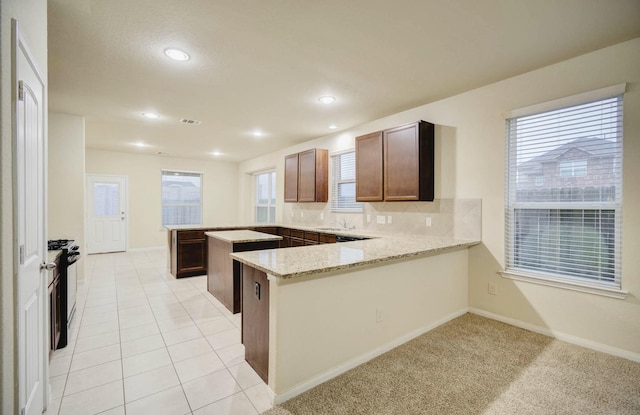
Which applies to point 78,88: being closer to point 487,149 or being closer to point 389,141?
point 389,141

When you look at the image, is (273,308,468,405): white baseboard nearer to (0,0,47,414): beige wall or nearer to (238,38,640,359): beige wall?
(238,38,640,359): beige wall

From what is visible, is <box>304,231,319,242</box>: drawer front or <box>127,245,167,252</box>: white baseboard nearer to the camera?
<box>304,231,319,242</box>: drawer front

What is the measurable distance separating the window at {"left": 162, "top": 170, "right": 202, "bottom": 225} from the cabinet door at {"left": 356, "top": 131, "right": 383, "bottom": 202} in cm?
600

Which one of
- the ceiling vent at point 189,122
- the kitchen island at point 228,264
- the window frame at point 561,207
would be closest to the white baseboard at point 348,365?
the window frame at point 561,207

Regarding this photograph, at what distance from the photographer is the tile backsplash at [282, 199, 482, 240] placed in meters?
3.32

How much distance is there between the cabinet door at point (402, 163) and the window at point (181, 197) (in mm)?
6538

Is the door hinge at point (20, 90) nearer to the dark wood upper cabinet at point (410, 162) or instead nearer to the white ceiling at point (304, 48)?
the white ceiling at point (304, 48)

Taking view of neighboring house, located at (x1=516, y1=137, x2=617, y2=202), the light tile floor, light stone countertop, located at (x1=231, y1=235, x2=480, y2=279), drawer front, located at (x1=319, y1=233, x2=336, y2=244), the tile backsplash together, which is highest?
view of neighboring house, located at (x1=516, y1=137, x2=617, y2=202)

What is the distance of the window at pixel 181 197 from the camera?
807 centimetres

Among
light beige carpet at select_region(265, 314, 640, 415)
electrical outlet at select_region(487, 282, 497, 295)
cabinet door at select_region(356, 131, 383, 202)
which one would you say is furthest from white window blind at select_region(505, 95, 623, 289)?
cabinet door at select_region(356, 131, 383, 202)

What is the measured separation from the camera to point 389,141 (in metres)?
3.78

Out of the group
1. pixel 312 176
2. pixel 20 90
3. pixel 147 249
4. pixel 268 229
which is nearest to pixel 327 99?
pixel 312 176

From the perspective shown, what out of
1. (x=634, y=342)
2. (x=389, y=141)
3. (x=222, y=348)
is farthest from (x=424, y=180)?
(x=222, y=348)

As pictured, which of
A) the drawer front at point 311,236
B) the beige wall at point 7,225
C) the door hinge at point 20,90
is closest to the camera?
the beige wall at point 7,225
